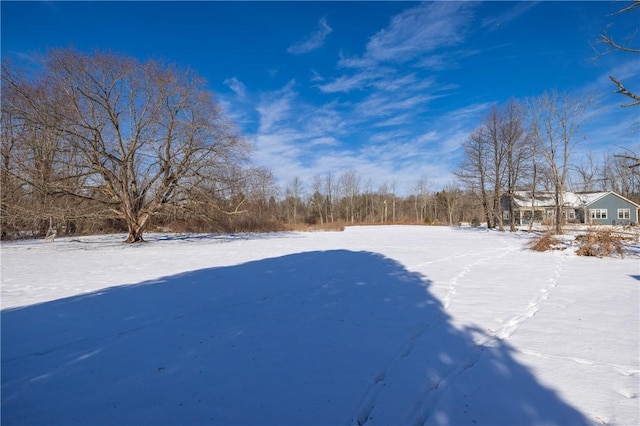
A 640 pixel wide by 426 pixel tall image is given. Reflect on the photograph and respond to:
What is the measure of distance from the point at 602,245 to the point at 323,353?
11.6 meters

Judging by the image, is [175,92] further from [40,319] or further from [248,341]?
[248,341]

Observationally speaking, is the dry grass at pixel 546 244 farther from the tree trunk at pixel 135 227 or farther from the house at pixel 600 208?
the house at pixel 600 208

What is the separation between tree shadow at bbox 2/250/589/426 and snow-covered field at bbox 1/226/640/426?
0.05 ft

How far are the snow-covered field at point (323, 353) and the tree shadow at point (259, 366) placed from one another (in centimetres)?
2

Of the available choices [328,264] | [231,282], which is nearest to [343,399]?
[231,282]

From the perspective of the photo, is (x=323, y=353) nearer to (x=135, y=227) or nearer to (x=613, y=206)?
(x=135, y=227)

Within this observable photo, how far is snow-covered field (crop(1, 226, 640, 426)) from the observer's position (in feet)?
7.29

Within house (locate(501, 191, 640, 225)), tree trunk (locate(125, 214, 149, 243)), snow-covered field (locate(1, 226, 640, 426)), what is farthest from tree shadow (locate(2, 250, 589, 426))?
house (locate(501, 191, 640, 225))

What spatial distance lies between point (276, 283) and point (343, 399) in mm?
4330

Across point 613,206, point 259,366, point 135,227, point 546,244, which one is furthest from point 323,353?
point 613,206

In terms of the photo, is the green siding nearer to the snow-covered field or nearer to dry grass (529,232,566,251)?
dry grass (529,232,566,251)

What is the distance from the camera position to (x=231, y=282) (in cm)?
657

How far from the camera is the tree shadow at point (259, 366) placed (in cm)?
219

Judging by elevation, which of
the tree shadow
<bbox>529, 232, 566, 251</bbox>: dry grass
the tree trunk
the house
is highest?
the house
